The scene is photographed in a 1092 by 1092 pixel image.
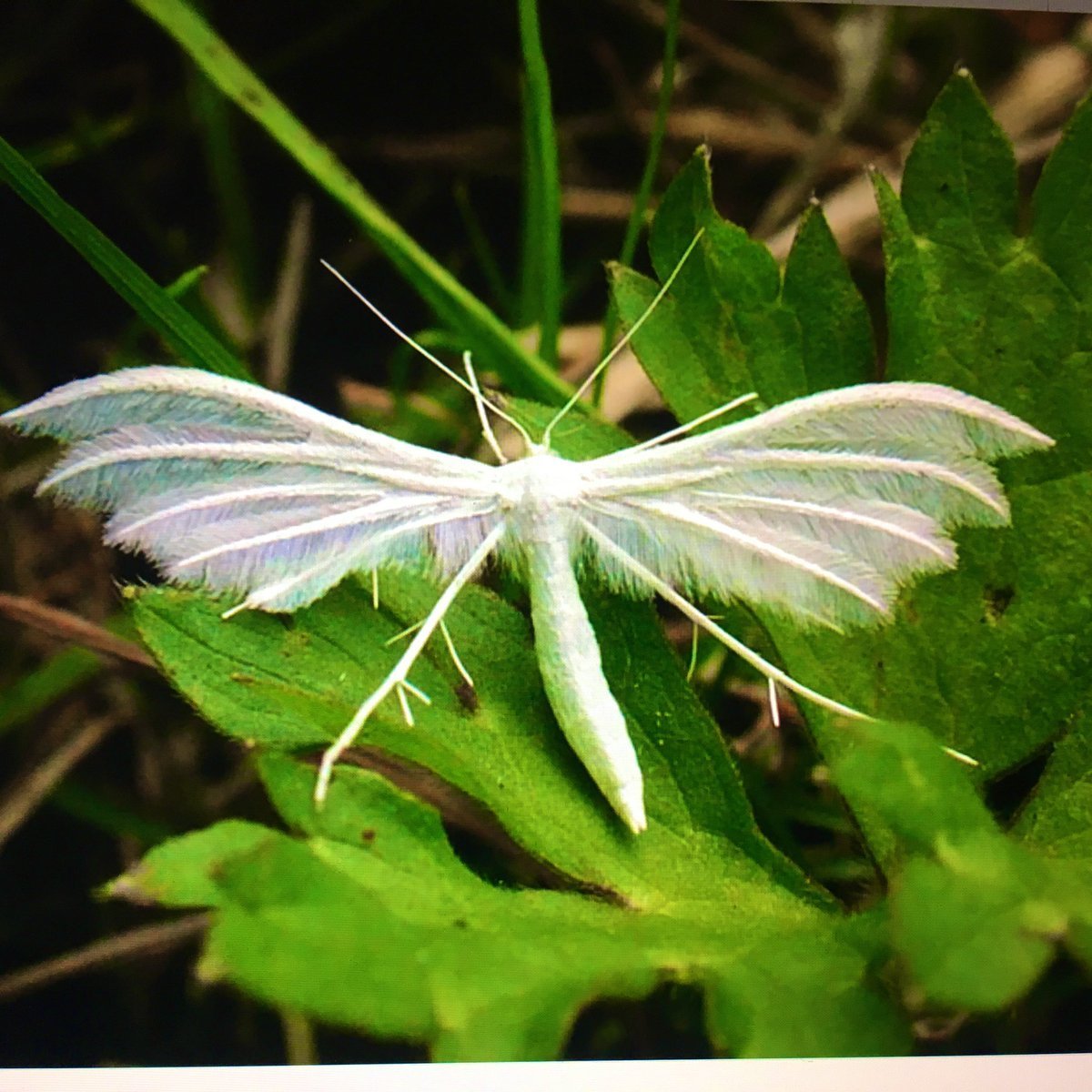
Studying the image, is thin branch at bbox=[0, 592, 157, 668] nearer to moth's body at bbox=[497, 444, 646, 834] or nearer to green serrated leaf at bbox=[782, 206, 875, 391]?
moth's body at bbox=[497, 444, 646, 834]

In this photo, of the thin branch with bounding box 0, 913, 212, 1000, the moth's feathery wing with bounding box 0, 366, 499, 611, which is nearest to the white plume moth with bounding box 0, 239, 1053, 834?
the moth's feathery wing with bounding box 0, 366, 499, 611

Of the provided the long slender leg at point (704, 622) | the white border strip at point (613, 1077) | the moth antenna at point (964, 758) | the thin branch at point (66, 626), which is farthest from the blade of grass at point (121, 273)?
the moth antenna at point (964, 758)

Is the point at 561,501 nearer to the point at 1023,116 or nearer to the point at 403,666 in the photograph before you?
the point at 403,666

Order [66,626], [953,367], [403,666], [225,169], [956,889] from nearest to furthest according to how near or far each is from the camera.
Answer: [956,889] → [403,666] → [953,367] → [66,626] → [225,169]

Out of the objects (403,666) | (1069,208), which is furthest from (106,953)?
(1069,208)

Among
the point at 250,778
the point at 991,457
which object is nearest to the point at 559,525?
the point at 991,457

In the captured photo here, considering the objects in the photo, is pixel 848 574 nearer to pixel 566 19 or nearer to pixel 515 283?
pixel 515 283
